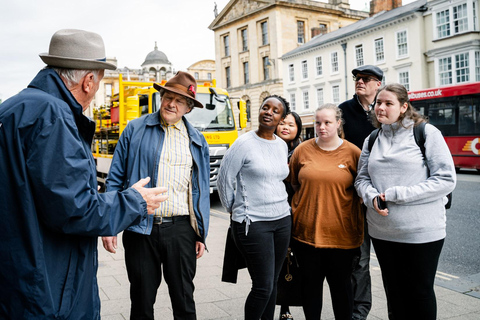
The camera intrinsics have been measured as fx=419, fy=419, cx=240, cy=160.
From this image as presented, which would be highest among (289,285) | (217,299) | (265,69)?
(265,69)

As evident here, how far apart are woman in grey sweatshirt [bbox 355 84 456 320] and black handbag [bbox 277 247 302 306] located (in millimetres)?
778

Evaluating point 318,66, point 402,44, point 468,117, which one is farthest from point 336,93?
point 468,117

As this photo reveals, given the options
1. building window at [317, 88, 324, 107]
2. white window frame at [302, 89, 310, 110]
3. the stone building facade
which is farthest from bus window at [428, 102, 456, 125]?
the stone building facade

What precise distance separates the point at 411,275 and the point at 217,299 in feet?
6.56

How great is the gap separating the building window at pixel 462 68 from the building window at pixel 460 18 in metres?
1.59

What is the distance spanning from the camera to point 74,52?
191cm

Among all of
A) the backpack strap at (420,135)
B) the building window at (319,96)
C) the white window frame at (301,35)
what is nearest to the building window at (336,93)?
the building window at (319,96)

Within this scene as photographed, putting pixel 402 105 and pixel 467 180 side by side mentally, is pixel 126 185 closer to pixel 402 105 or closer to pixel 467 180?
pixel 402 105

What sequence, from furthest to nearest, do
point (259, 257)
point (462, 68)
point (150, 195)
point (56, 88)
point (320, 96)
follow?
point (320, 96) < point (462, 68) < point (259, 257) < point (150, 195) < point (56, 88)

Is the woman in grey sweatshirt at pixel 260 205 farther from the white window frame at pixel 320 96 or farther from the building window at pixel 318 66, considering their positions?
the building window at pixel 318 66

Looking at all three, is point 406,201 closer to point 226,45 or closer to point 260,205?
point 260,205

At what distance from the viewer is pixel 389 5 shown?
35125 mm

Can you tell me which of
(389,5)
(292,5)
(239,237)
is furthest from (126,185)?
(292,5)

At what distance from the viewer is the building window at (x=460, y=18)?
2525 centimetres
